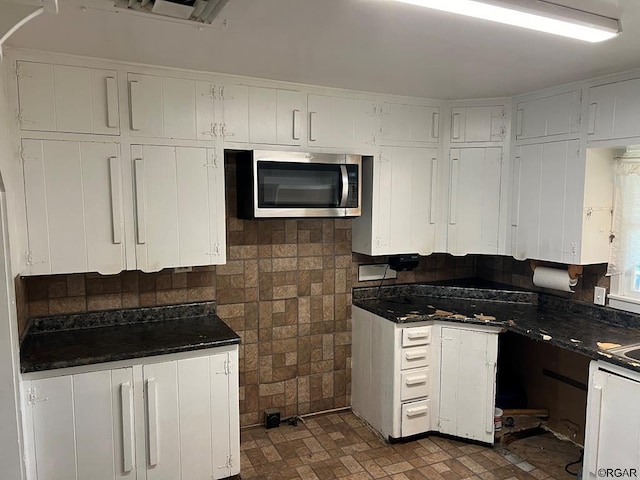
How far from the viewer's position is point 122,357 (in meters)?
2.30

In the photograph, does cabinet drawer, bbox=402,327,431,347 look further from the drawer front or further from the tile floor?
the tile floor

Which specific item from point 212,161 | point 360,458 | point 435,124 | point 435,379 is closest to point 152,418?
point 360,458

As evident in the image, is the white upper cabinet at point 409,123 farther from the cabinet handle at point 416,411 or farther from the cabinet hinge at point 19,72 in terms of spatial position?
the cabinet hinge at point 19,72

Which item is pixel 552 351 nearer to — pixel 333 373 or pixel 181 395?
pixel 333 373

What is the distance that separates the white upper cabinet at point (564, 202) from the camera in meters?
2.84

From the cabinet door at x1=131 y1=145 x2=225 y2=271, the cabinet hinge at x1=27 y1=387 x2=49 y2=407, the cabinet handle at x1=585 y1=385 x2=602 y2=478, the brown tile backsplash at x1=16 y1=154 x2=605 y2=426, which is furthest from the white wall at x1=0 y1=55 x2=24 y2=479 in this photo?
the cabinet handle at x1=585 y1=385 x2=602 y2=478

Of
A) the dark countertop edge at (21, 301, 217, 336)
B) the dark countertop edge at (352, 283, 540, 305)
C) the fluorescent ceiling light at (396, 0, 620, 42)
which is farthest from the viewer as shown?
the dark countertop edge at (352, 283, 540, 305)

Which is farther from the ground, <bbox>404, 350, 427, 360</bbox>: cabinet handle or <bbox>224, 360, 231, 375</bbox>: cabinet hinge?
<bbox>224, 360, 231, 375</bbox>: cabinet hinge

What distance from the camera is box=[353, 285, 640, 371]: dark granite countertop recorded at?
256 cm

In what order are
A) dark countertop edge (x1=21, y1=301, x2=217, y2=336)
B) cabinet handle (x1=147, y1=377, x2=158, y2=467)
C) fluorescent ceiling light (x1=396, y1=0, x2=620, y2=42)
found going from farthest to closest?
1. dark countertop edge (x1=21, y1=301, x2=217, y2=336)
2. cabinet handle (x1=147, y1=377, x2=158, y2=467)
3. fluorescent ceiling light (x1=396, y1=0, x2=620, y2=42)

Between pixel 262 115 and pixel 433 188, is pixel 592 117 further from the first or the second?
pixel 262 115

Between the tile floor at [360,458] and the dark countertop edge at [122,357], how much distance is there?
89cm

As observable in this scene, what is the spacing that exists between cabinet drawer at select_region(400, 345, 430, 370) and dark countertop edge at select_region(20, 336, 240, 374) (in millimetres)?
1163

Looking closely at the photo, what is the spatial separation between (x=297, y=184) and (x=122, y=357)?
1.42m
